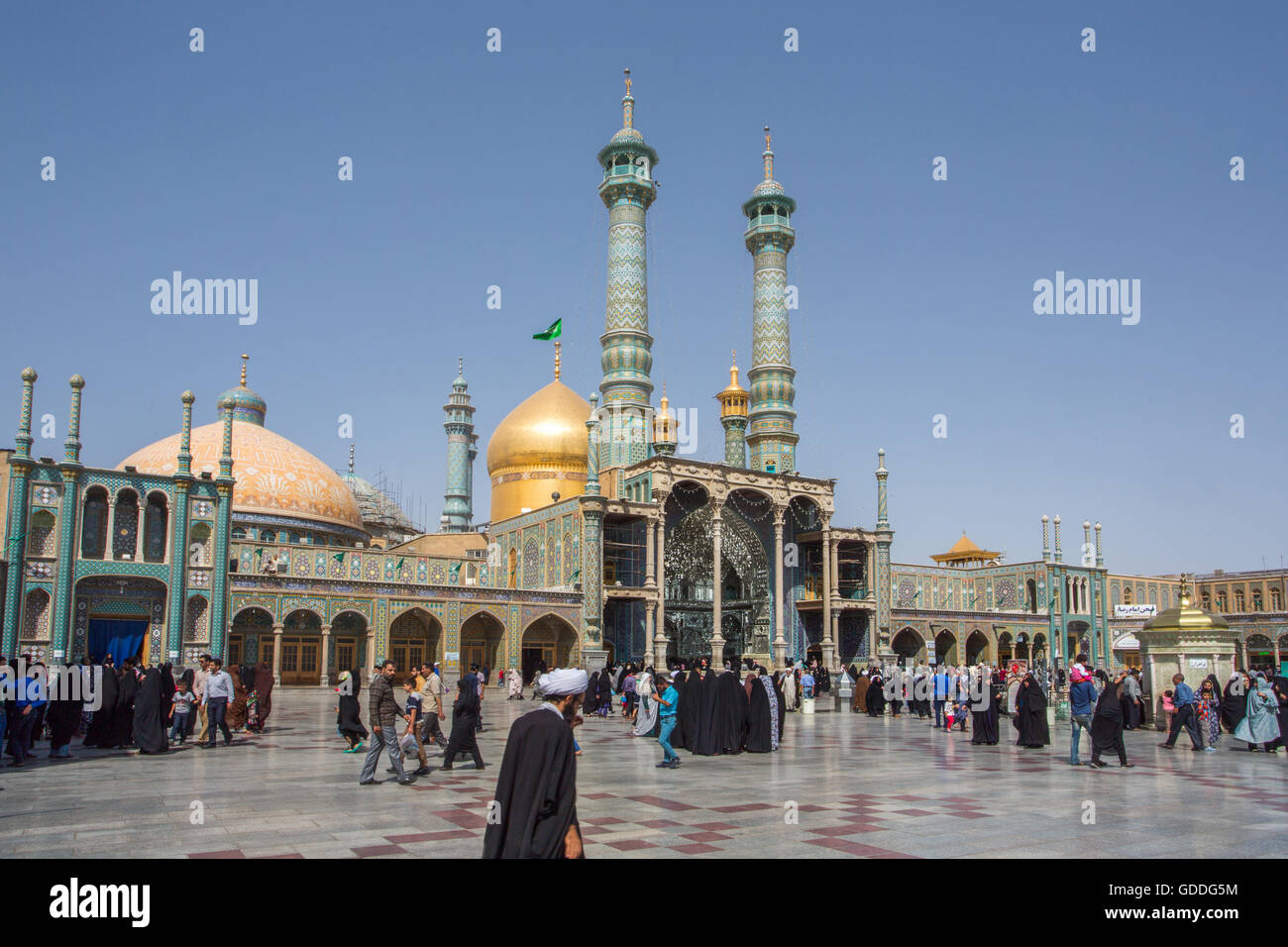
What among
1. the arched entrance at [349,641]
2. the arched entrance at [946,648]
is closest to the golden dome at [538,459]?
the arched entrance at [349,641]

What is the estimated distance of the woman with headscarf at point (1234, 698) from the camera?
18.1 meters

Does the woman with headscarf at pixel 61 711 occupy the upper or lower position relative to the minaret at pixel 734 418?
lower

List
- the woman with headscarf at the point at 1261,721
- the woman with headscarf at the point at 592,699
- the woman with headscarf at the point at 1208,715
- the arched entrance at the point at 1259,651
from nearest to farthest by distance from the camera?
the woman with headscarf at the point at 1261,721 < the woman with headscarf at the point at 1208,715 < the woman with headscarf at the point at 592,699 < the arched entrance at the point at 1259,651

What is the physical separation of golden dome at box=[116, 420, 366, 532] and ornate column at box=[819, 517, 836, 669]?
21.3 metres

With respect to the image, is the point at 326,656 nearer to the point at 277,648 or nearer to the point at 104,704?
the point at 277,648

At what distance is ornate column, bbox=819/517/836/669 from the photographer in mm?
43219

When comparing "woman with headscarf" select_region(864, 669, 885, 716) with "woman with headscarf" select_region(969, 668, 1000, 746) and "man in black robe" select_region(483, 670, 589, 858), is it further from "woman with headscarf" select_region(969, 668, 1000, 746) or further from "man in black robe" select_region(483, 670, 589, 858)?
"man in black robe" select_region(483, 670, 589, 858)

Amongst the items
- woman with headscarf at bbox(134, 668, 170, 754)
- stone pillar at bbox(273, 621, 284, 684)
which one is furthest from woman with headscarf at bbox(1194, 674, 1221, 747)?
stone pillar at bbox(273, 621, 284, 684)

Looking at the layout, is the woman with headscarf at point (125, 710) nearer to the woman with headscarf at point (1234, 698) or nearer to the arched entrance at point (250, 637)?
the woman with headscarf at point (1234, 698)

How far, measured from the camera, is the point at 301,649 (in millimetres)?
34719

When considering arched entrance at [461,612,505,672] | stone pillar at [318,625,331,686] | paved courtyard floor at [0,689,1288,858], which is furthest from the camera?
arched entrance at [461,612,505,672]

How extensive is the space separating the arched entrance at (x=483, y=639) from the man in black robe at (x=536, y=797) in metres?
33.9
